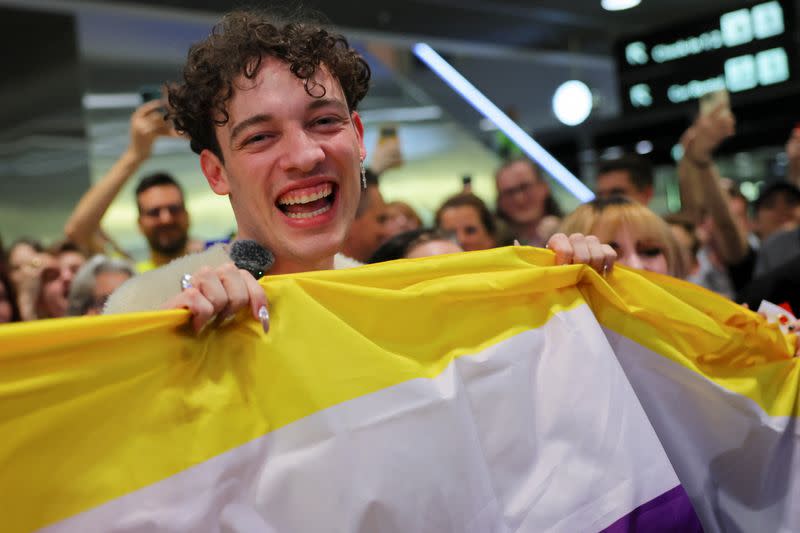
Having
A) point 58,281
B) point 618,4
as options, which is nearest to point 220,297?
point 58,281

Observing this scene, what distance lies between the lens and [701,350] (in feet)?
5.86

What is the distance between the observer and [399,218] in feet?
12.6

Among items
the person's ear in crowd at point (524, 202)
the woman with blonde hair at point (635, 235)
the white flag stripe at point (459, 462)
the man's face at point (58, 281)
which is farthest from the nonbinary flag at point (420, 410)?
the man's face at point (58, 281)

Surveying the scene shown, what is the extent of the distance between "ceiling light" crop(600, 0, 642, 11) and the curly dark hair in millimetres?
6781

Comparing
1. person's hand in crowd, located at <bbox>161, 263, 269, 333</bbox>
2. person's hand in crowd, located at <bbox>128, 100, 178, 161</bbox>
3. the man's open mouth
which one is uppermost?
person's hand in crowd, located at <bbox>128, 100, 178, 161</bbox>

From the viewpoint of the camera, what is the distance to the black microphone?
63.7 inches

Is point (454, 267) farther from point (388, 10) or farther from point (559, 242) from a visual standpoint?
point (388, 10)

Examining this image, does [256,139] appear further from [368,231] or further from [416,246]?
[368,231]

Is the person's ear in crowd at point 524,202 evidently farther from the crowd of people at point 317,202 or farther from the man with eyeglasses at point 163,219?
the man with eyeglasses at point 163,219

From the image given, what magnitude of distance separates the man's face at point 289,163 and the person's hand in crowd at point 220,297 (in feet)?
1.21

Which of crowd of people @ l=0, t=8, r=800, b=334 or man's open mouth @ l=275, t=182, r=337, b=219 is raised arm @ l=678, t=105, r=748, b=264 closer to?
crowd of people @ l=0, t=8, r=800, b=334

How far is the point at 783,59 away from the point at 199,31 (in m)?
4.47

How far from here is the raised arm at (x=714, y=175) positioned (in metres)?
4.16

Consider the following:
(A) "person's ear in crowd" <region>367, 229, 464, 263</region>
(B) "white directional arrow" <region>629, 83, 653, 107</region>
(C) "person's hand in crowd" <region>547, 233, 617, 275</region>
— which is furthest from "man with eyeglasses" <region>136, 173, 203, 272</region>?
(B) "white directional arrow" <region>629, 83, 653, 107</region>
